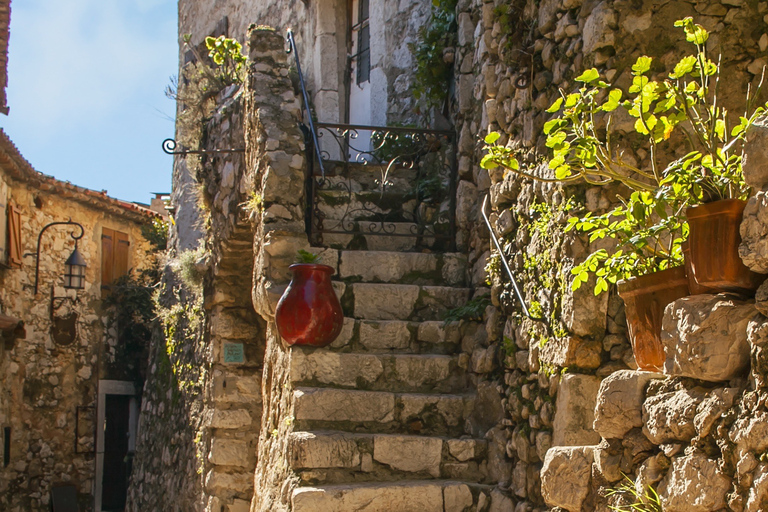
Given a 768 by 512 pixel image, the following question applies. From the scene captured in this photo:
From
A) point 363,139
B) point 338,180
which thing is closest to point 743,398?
point 338,180

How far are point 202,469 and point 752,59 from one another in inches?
217

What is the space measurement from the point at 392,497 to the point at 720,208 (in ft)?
8.05

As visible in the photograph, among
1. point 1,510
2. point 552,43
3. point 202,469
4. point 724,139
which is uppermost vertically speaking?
point 552,43

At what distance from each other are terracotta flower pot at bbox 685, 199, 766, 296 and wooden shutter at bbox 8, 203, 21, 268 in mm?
10243

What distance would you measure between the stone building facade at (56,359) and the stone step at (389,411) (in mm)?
7004

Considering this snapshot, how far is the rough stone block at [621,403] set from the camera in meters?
2.15

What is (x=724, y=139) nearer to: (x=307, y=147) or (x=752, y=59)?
(x=752, y=59)

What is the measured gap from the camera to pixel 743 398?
1785 millimetres

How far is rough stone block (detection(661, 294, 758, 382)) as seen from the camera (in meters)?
1.85

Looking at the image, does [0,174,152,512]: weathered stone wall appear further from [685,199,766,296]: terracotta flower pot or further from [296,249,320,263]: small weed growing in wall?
[685,199,766,296]: terracotta flower pot

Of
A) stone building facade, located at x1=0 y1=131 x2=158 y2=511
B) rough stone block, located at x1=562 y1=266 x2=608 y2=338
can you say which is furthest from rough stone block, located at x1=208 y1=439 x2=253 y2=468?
stone building facade, located at x1=0 y1=131 x2=158 y2=511

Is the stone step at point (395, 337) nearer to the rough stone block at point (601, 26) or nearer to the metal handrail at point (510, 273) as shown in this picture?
the metal handrail at point (510, 273)

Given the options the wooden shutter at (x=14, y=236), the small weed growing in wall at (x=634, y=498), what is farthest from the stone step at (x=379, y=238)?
the wooden shutter at (x=14, y=236)

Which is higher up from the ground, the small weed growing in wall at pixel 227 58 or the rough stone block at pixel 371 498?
the small weed growing in wall at pixel 227 58
